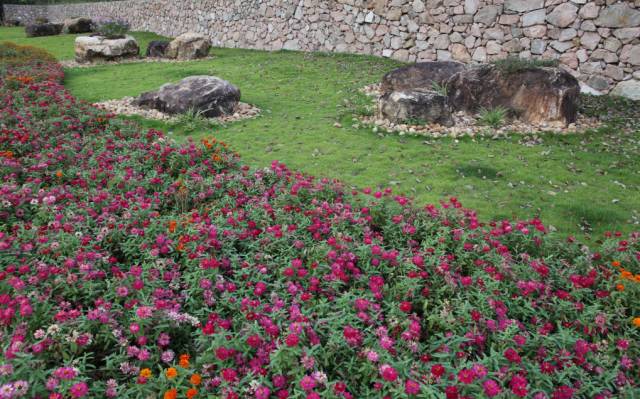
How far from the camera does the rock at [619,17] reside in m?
11.4

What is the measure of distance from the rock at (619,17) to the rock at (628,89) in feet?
4.55

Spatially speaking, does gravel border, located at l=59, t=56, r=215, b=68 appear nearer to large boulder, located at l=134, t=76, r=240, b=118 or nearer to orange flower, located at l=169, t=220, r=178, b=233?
large boulder, located at l=134, t=76, r=240, b=118

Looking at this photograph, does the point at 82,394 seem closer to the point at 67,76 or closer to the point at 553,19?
the point at 553,19

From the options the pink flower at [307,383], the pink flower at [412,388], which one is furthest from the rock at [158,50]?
the pink flower at [412,388]

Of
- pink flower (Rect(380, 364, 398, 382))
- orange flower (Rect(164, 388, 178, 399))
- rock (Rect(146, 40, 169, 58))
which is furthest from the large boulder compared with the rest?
rock (Rect(146, 40, 169, 58))

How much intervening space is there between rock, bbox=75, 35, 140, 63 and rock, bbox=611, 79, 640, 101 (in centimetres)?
1817

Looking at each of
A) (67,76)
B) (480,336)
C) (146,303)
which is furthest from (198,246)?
(67,76)

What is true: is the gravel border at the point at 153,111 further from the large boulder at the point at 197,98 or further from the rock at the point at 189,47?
the rock at the point at 189,47

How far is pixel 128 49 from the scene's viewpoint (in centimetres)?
1967

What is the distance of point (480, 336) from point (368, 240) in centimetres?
133

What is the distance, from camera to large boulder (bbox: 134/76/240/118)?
34.5 ft

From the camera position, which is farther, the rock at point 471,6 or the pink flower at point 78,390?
the rock at point 471,6

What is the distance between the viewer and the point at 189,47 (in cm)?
1928

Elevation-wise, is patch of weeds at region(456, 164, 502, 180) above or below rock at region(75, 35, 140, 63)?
below
